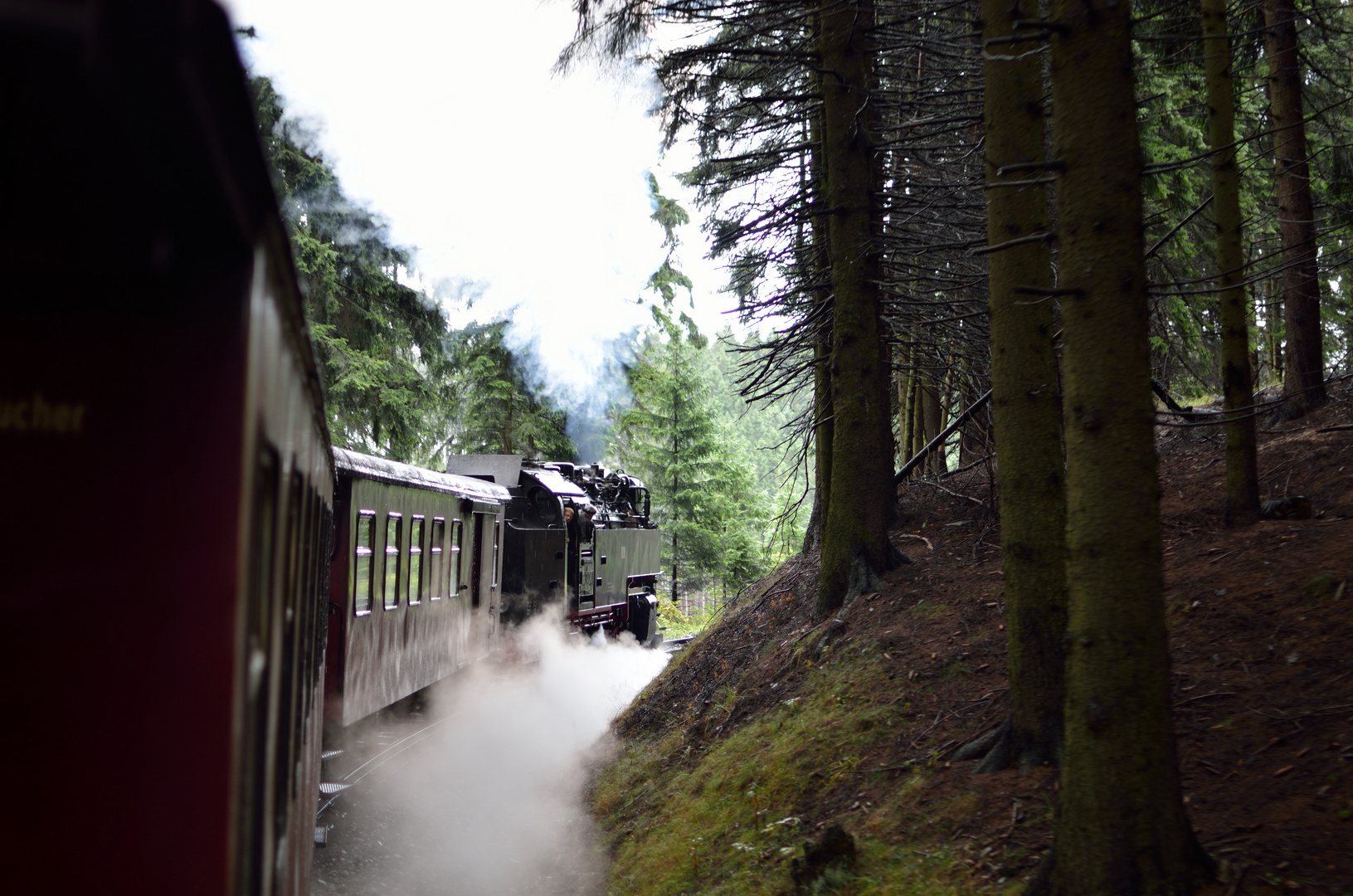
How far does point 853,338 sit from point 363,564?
4.84 metres

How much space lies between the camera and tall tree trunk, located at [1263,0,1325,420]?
10.3 m

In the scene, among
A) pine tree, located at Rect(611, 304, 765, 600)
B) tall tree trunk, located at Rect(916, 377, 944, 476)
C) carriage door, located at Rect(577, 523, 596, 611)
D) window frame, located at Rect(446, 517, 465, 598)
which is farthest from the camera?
pine tree, located at Rect(611, 304, 765, 600)

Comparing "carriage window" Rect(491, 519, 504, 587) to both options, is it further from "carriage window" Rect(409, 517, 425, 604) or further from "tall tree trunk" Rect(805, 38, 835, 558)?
"tall tree trunk" Rect(805, 38, 835, 558)

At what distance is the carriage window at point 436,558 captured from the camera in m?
9.68

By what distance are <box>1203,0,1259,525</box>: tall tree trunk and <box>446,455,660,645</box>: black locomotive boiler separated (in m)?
9.68

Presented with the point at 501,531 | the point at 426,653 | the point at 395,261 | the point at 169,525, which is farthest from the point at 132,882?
the point at 395,261

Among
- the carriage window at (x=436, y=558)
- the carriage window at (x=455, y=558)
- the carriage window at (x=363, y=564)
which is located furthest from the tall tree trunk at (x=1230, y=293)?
the carriage window at (x=455, y=558)

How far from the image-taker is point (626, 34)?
26.9 ft

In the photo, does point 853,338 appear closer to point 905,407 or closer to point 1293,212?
point 1293,212

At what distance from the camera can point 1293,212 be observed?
1087 cm

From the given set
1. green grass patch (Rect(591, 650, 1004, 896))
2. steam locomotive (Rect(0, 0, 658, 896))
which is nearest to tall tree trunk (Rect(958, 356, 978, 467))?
green grass patch (Rect(591, 650, 1004, 896))

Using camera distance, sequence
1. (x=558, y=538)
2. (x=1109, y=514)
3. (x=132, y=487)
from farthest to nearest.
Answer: (x=558, y=538), (x=1109, y=514), (x=132, y=487)

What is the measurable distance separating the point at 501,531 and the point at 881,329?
20.9ft

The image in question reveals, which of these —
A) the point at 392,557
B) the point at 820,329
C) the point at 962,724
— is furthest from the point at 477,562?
the point at 962,724
